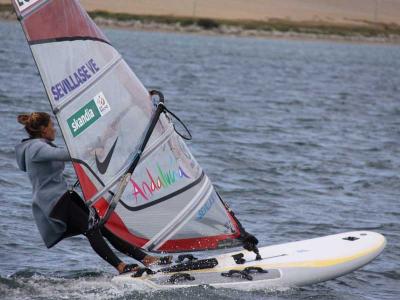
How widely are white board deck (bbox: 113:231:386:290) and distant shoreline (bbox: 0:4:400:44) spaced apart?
297 ft

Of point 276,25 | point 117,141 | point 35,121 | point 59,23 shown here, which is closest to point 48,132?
point 35,121

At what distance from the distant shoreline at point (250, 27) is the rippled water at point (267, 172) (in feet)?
213

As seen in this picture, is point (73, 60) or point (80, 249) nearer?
point (73, 60)

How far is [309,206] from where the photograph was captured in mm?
14055

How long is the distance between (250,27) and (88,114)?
105350mm

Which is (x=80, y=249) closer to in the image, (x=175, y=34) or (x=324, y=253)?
(x=324, y=253)

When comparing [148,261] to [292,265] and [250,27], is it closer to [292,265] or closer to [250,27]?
[292,265]

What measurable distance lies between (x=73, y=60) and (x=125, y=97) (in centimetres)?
60

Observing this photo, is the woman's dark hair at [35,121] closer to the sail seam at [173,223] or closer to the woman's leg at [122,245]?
the woman's leg at [122,245]

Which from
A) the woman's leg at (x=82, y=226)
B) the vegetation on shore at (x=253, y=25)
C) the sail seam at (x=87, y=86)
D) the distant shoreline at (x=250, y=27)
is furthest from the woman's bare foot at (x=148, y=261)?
the vegetation on shore at (x=253, y=25)

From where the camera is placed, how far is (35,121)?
8.78 meters

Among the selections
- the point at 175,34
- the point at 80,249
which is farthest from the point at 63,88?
the point at 175,34

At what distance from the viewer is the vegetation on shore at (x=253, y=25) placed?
106 metres

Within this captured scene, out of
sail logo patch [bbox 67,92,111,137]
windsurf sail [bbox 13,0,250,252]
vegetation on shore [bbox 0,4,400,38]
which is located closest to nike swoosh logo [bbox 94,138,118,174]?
windsurf sail [bbox 13,0,250,252]
